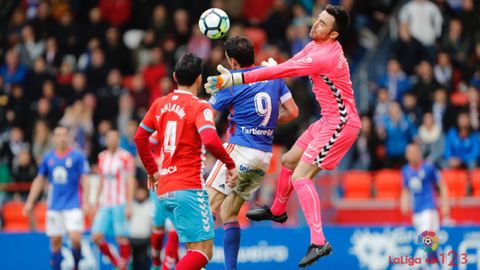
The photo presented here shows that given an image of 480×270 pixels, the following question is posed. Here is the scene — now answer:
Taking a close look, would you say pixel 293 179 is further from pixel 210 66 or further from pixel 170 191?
pixel 210 66

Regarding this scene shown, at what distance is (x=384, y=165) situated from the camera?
20.3 metres

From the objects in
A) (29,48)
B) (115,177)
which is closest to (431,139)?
(115,177)

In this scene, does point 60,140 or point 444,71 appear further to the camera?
point 444,71

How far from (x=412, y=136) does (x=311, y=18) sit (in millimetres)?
3912

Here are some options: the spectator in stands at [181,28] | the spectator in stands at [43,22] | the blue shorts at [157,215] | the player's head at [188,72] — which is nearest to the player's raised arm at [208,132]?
the player's head at [188,72]

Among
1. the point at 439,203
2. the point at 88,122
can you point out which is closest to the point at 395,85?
the point at 439,203

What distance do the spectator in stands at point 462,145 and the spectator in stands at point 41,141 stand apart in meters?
8.15

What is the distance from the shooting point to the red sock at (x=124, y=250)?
17719 millimetres

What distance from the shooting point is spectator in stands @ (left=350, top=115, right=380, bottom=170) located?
790 inches

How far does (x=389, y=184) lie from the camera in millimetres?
19641

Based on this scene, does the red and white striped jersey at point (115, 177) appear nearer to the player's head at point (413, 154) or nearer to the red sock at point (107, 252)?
the red sock at point (107, 252)

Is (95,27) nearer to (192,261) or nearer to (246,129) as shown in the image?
(246,129)

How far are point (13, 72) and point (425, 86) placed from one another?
9.19 meters

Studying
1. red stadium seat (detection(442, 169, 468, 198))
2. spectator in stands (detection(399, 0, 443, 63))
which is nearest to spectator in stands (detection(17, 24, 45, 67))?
spectator in stands (detection(399, 0, 443, 63))
